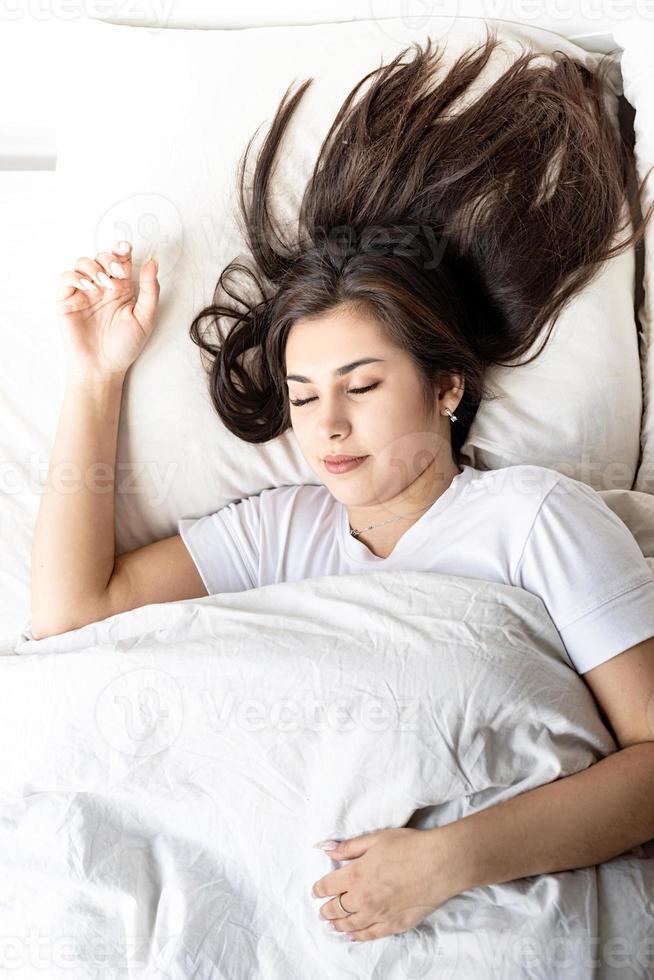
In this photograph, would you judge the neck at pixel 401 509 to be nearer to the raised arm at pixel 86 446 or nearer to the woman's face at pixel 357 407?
the woman's face at pixel 357 407

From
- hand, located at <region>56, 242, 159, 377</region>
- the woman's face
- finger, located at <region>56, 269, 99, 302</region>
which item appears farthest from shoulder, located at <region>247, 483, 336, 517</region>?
finger, located at <region>56, 269, 99, 302</region>

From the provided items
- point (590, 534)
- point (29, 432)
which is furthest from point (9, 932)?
point (590, 534)

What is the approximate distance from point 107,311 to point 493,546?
609 millimetres

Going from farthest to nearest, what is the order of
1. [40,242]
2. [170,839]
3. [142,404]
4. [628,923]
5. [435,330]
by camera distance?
[40,242]
[142,404]
[435,330]
[170,839]
[628,923]

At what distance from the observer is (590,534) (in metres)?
1.12

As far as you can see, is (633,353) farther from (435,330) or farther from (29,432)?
(29,432)

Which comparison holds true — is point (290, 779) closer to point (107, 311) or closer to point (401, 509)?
point (401, 509)

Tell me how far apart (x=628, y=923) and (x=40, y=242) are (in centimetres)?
123

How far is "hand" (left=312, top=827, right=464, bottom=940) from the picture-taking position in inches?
38.9

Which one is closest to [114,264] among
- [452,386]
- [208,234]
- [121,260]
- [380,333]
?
[121,260]

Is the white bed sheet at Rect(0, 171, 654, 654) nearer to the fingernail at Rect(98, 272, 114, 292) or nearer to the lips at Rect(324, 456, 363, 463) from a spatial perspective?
the fingernail at Rect(98, 272, 114, 292)

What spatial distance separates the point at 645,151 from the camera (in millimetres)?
1367

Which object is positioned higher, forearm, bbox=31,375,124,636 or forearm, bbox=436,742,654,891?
forearm, bbox=31,375,124,636

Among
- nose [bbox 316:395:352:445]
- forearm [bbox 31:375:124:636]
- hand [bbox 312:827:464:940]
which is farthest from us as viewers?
forearm [bbox 31:375:124:636]
